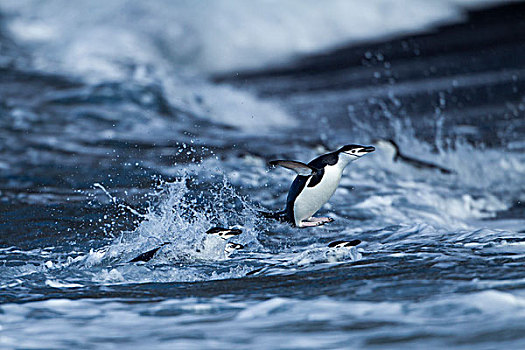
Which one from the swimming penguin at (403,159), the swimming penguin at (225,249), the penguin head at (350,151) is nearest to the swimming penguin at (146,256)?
the swimming penguin at (225,249)

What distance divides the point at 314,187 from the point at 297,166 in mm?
195

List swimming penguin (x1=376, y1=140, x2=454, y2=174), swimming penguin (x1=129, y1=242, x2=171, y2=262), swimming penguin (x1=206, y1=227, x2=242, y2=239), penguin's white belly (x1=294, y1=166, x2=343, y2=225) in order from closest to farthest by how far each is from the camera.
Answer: swimming penguin (x1=129, y1=242, x2=171, y2=262), swimming penguin (x1=206, y1=227, x2=242, y2=239), penguin's white belly (x1=294, y1=166, x2=343, y2=225), swimming penguin (x1=376, y1=140, x2=454, y2=174)

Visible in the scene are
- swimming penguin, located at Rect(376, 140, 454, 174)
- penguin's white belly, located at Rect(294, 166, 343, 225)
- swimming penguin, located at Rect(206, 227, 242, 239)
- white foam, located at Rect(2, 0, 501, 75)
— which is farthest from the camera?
white foam, located at Rect(2, 0, 501, 75)

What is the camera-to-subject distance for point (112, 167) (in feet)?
20.3

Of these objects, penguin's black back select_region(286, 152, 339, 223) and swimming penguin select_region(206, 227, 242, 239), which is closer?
swimming penguin select_region(206, 227, 242, 239)

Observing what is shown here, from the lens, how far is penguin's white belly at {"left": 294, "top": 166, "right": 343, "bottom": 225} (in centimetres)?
368

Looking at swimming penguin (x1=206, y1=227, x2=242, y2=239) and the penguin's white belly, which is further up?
the penguin's white belly

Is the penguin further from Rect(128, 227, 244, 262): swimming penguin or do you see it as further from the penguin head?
Rect(128, 227, 244, 262): swimming penguin

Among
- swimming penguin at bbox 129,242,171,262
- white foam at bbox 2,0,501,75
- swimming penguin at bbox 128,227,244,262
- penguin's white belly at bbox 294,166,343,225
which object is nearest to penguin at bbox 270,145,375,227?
penguin's white belly at bbox 294,166,343,225

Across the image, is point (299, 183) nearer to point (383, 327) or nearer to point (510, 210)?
point (383, 327)

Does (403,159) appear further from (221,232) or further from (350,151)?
(221,232)

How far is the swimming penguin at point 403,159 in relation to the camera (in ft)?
20.5

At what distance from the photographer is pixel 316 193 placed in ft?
12.1

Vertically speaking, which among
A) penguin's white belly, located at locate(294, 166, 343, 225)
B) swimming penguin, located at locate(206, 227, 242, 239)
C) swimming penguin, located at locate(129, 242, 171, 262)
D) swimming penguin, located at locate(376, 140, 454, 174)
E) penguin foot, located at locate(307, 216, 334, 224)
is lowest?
swimming penguin, located at locate(129, 242, 171, 262)
